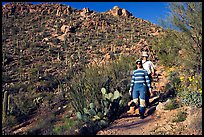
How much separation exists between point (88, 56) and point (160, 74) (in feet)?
26.3

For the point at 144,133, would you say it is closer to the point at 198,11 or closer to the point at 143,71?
the point at 143,71

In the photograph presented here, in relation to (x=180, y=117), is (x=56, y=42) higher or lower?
higher

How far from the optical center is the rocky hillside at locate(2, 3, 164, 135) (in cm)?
1503

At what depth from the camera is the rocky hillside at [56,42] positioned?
15.0m

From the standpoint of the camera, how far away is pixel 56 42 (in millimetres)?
23219

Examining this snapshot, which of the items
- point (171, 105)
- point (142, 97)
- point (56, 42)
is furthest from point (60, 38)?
point (142, 97)

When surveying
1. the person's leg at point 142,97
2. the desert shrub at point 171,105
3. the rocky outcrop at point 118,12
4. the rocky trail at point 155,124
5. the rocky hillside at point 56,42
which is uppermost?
the rocky outcrop at point 118,12

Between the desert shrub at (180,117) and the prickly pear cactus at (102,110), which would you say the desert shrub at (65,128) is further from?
the desert shrub at (180,117)

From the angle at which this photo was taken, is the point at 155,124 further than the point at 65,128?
No

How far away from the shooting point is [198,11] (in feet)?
32.1

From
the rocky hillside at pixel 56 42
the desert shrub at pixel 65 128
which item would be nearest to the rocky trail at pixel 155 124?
the desert shrub at pixel 65 128

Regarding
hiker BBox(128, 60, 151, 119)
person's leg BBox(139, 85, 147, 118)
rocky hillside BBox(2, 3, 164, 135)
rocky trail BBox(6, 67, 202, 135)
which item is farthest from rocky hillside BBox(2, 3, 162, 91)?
person's leg BBox(139, 85, 147, 118)

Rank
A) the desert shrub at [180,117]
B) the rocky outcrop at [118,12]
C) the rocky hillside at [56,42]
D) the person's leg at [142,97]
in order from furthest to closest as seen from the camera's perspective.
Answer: the rocky outcrop at [118,12] < the rocky hillside at [56,42] < the person's leg at [142,97] < the desert shrub at [180,117]

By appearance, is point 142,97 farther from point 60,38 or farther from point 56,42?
point 60,38
